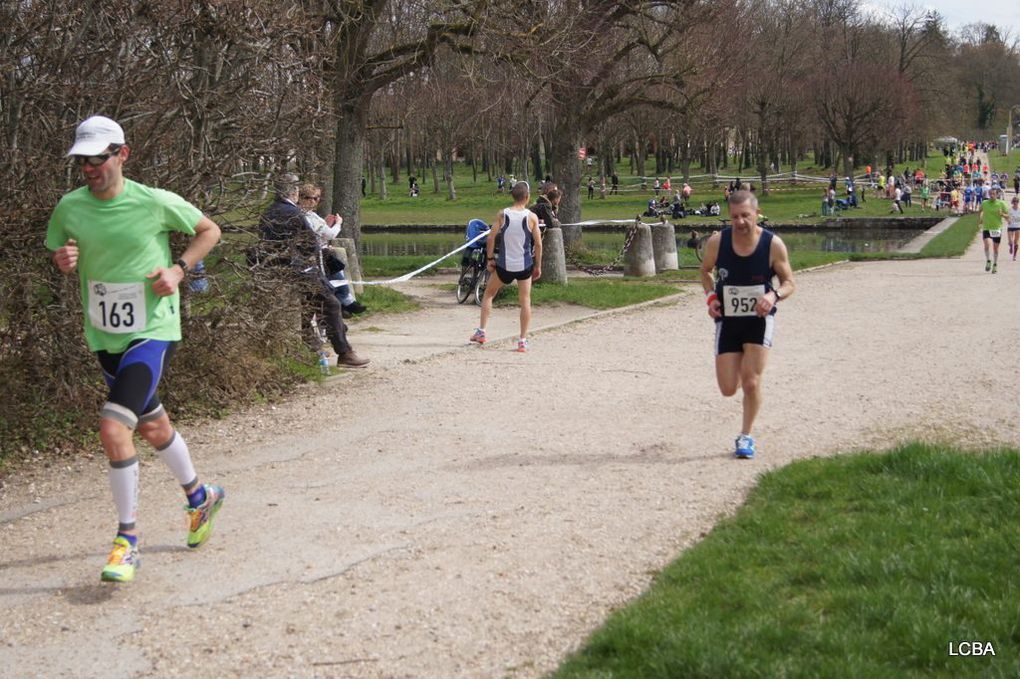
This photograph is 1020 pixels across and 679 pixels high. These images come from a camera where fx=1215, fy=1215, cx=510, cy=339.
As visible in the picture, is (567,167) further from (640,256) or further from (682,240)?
(682,240)

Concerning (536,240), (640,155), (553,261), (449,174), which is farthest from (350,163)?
(640,155)

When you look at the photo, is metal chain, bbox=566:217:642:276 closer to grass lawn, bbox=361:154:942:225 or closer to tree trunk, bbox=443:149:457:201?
grass lawn, bbox=361:154:942:225

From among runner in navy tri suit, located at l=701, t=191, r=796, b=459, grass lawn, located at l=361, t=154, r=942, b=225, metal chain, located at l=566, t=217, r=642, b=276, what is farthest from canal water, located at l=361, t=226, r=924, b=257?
runner in navy tri suit, located at l=701, t=191, r=796, b=459

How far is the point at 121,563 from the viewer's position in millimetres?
5371

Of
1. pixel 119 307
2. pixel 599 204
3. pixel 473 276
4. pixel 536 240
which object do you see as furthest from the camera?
pixel 599 204

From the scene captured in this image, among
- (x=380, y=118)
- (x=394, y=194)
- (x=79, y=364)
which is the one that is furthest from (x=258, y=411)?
(x=394, y=194)

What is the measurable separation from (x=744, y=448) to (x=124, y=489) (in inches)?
152

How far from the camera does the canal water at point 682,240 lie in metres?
35.3

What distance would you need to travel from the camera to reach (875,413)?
9039 mm

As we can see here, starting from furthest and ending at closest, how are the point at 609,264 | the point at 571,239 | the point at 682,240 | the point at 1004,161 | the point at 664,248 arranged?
the point at 1004,161 < the point at 682,240 < the point at 571,239 < the point at 609,264 < the point at 664,248

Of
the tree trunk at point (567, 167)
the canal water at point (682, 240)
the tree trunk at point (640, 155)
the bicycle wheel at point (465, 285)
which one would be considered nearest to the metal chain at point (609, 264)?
the tree trunk at point (567, 167)

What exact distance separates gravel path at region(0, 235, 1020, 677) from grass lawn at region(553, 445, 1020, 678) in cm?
27

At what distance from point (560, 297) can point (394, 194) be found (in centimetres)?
6269

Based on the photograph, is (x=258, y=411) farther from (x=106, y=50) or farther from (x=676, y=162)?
(x=676, y=162)
